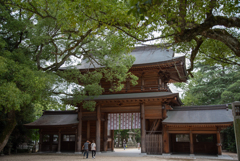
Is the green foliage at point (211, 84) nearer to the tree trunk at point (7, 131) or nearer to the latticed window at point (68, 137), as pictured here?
the latticed window at point (68, 137)

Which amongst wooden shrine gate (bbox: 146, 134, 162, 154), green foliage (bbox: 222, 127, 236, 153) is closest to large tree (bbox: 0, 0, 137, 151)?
wooden shrine gate (bbox: 146, 134, 162, 154)

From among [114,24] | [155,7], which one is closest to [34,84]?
[114,24]

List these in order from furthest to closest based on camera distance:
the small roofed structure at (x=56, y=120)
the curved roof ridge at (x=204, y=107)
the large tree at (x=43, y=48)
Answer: the small roofed structure at (x=56, y=120)
the curved roof ridge at (x=204, y=107)
the large tree at (x=43, y=48)

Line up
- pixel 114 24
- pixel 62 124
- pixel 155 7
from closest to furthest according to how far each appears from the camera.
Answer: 1. pixel 155 7
2. pixel 114 24
3. pixel 62 124

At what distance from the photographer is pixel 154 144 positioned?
14805mm

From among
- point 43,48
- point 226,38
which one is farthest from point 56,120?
point 226,38

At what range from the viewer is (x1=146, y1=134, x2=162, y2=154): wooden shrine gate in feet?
48.2

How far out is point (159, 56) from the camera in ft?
57.5

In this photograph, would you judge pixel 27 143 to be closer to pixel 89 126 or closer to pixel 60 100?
pixel 89 126

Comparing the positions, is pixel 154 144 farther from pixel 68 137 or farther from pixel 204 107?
pixel 68 137

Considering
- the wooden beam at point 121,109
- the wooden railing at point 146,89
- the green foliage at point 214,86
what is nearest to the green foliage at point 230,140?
the green foliage at point 214,86

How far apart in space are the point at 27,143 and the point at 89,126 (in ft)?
21.8

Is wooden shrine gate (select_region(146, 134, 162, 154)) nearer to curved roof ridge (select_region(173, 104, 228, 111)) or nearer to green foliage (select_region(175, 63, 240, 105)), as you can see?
curved roof ridge (select_region(173, 104, 228, 111))

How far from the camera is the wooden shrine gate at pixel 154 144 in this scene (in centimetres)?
1470
